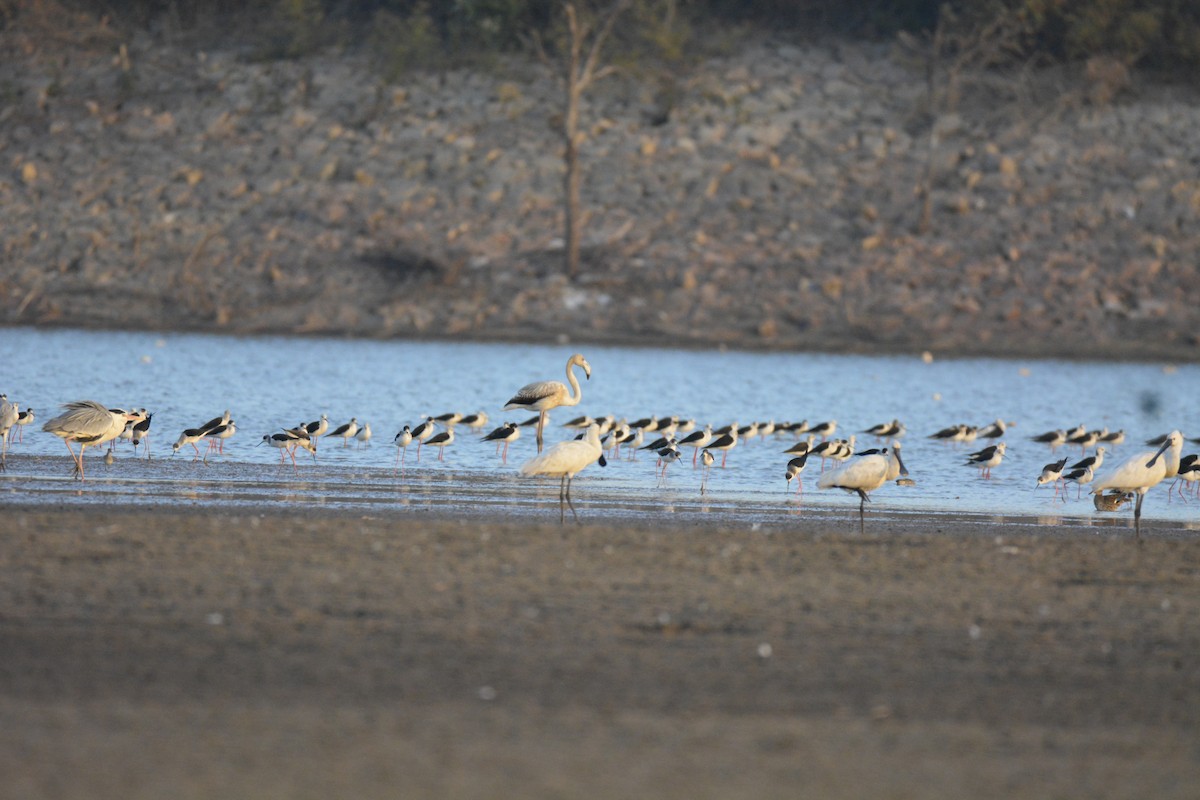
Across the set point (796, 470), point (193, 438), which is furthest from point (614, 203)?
point (796, 470)

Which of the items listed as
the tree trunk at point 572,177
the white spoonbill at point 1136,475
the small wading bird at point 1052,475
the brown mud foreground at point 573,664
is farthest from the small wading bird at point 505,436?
the tree trunk at point 572,177

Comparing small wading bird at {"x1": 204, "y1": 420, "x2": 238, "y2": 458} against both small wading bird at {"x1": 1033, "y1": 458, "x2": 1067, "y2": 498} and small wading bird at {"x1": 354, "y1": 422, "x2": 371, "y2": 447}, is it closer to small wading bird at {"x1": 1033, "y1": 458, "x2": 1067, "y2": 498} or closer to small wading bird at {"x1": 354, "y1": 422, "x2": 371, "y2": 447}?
small wading bird at {"x1": 354, "y1": 422, "x2": 371, "y2": 447}

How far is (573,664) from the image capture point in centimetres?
800

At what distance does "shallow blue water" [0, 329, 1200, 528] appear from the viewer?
52.8ft

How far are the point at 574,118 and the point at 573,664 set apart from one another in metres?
34.8

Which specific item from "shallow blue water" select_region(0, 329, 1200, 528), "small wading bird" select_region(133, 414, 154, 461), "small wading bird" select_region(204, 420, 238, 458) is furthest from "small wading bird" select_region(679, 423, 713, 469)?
"small wading bird" select_region(133, 414, 154, 461)

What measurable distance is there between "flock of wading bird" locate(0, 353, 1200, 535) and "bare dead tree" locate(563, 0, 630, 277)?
16.2 metres

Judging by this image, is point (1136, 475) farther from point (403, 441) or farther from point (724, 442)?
point (403, 441)

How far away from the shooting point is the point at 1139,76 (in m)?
47.7

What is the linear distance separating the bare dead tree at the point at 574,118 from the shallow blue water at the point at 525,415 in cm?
350

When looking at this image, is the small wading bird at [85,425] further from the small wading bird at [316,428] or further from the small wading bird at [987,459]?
the small wading bird at [987,459]

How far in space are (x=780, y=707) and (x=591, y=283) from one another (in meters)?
32.7

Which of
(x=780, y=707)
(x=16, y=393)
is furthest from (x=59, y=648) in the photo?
(x=16, y=393)

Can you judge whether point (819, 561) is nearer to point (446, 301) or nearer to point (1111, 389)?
point (1111, 389)
